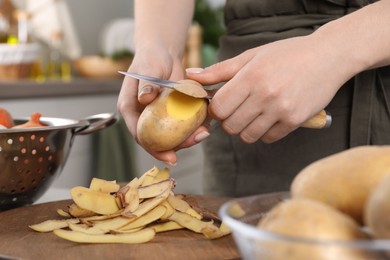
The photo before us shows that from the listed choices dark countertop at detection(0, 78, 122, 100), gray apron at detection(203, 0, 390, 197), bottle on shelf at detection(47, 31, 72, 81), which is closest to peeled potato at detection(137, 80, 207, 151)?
gray apron at detection(203, 0, 390, 197)

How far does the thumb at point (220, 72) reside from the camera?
90cm

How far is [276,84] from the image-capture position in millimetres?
858

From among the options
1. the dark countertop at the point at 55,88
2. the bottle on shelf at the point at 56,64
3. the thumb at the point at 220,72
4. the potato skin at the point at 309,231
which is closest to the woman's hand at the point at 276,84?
the thumb at the point at 220,72

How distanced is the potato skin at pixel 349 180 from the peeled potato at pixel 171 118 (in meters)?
0.39

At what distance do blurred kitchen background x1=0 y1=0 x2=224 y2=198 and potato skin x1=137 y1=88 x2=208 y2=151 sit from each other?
1.69m

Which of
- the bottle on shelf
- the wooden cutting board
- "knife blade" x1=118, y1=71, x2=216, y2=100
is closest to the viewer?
the wooden cutting board

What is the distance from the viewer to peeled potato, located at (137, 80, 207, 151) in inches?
35.5

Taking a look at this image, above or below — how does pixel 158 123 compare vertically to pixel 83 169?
above

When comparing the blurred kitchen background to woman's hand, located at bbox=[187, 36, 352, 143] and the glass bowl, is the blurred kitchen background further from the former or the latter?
the glass bowl

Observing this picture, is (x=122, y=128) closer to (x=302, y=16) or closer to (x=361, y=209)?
(x=302, y=16)

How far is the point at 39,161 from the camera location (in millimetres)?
1037

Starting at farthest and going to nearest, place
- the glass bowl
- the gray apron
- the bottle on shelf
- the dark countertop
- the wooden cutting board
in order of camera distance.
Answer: the bottle on shelf < the dark countertop < the gray apron < the wooden cutting board < the glass bowl

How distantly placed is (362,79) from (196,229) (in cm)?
42

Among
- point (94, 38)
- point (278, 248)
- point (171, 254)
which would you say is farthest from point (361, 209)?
point (94, 38)
